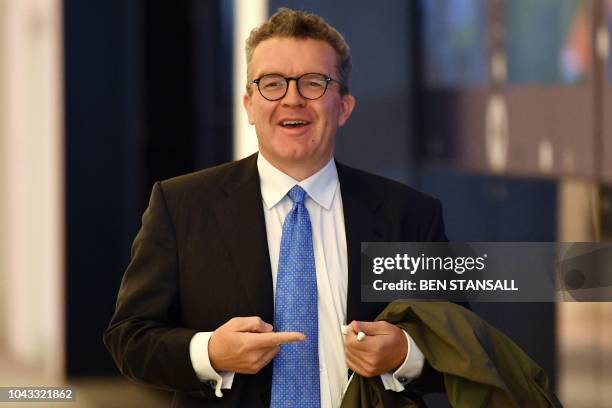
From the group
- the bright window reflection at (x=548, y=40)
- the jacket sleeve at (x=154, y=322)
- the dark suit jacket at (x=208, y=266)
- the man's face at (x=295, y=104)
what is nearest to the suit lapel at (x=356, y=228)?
the dark suit jacket at (x=208, y=266)

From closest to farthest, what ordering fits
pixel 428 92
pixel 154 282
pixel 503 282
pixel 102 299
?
pixel 154 282 → pixel 503 282 → pixel 428 92 → pixel 102 299

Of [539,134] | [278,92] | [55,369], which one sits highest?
[539,134]

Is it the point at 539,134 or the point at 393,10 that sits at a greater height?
the point at 393,10

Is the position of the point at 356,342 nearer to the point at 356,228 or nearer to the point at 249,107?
the point at 356,228

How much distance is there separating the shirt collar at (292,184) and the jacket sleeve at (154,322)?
0.22 m

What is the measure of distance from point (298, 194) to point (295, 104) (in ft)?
0.63

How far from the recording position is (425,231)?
2.47 metres

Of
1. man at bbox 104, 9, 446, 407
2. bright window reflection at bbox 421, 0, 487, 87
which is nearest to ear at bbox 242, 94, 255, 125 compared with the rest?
man at bbox 104, 9, 446, 407

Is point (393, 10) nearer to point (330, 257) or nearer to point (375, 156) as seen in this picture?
point (375, 156)

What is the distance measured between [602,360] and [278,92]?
2866 millimetres

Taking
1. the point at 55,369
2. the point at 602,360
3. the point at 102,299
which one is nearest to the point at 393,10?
the point at 602,360

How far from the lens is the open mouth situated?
2.40m

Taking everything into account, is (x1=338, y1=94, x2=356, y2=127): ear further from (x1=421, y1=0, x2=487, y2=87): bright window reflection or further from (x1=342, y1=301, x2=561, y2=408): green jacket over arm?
(x1=421, y1=0, x2=487, y2=87): bright window reflection

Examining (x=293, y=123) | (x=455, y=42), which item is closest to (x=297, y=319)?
(x=293, y=123)
